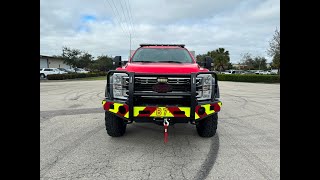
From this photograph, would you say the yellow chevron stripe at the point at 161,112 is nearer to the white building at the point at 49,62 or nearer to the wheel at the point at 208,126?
the wheel at the point at 208,126

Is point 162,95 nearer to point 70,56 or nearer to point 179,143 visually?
point 179,143

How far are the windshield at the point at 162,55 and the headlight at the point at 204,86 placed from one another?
3.84ft

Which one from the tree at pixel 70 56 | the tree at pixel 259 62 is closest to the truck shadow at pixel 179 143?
the tree at pixel 70 56

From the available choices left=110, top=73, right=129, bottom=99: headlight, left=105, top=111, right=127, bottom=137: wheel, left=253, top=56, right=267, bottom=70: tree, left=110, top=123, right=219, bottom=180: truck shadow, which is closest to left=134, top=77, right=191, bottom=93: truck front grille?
left=110, top=73, right=129, bottom=99: headlight

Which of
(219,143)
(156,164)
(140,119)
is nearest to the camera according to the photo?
(156,164)

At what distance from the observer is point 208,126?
13.7ft

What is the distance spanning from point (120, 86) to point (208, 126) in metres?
1.89

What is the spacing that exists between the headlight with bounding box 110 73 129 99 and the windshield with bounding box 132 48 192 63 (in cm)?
118

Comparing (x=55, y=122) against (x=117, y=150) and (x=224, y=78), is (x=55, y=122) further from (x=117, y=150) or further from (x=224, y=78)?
(x=224, y=78)

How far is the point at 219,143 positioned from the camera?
4.02 m

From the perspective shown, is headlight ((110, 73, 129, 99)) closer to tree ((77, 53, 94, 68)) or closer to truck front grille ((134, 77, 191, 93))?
truck front grille ((134, 77, 191, 93))
